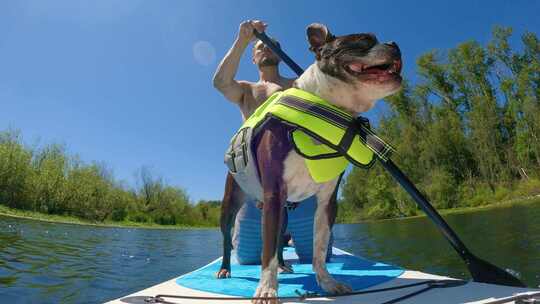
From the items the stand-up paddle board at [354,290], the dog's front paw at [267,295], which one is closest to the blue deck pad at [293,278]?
the stand-up paddle board at [354,290]

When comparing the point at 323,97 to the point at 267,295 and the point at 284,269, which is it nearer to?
the point at 267,295

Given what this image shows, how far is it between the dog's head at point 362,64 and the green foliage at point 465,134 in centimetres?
3566

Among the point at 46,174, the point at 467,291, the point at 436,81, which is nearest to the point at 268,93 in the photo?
the point at 467,291

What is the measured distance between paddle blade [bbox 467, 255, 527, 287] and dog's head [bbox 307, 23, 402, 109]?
4.38 ft

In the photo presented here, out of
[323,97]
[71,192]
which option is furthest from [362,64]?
[71,192]

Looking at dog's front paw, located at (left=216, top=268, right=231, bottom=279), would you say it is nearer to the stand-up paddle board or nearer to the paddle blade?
the stand-up paddle board

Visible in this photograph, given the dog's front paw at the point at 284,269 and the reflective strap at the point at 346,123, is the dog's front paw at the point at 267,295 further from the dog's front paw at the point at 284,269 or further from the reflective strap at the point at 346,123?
the dog's front paw at the point at 284,269

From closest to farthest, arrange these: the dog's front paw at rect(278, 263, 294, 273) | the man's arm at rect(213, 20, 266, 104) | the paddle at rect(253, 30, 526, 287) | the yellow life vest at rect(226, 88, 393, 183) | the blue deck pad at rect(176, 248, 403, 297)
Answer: the yellow life vest at rect(226, 88, 393, 183) < the paddle at rect(253, 30, 526, 287) < the blue deck pad at rect(176, 248, 403, 297) < the dog's front paw at rect(278, 263, 294, 273) < the man's arm at rect(213, 20, 266, 104)

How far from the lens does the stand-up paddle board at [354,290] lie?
6.37 feet

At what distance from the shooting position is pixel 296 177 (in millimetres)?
2268

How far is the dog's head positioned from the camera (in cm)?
209

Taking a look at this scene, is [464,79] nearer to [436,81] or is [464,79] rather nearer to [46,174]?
[436,81]

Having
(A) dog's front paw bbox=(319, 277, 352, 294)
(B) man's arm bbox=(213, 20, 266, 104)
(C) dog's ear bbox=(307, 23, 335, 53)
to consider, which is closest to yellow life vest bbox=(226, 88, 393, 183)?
(C) dog's ear bbox=(307, 23, 335, 53)

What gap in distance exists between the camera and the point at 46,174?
34.4 meters
